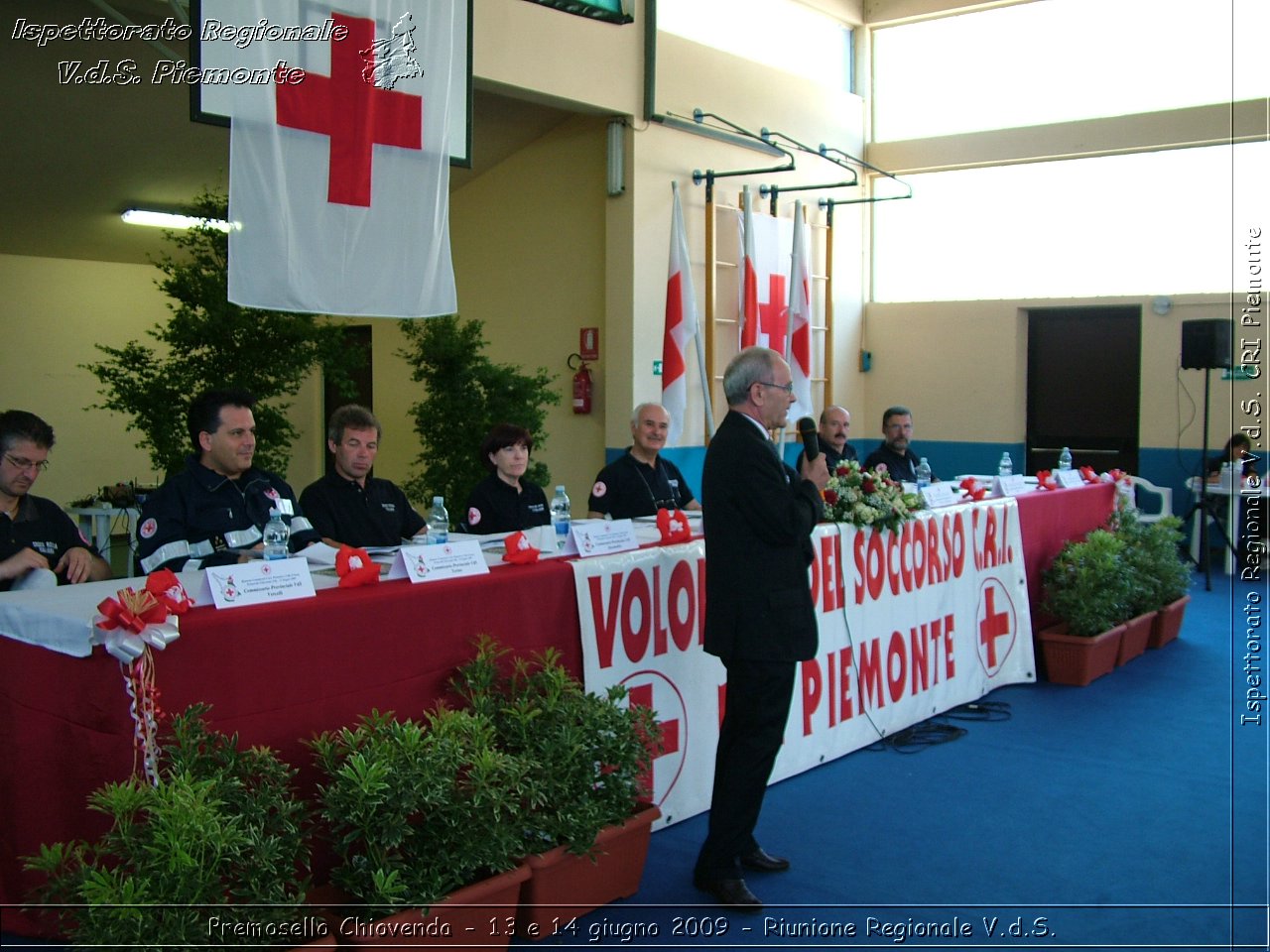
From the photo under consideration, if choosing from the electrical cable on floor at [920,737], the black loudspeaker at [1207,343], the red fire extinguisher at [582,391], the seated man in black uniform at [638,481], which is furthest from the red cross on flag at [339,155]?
the black loudspeaker at [1207,343]

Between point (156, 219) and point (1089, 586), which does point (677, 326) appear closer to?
point (1089, 586)

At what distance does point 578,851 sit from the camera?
265 cm

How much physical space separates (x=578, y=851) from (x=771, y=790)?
4.11 feet

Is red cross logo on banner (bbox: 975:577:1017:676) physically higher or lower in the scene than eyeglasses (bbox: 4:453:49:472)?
lower

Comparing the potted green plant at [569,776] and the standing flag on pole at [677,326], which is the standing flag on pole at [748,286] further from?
the potted green plant at [569,776]

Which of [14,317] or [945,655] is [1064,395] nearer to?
[945,655]

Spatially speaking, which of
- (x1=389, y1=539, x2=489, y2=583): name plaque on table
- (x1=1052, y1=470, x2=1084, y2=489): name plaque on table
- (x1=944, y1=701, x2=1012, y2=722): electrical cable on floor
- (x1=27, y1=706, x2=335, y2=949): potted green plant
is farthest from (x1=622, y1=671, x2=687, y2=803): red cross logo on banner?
(x1=1052, y1=470, x2=1084, y2=489): name plaque on table

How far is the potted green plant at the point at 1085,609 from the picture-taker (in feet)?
16.9

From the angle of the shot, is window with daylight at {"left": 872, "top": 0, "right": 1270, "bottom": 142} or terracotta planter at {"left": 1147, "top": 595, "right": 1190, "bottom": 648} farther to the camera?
window with daylight at {"left": 872, "top": 0, "right": 1270, "bottom": 142}

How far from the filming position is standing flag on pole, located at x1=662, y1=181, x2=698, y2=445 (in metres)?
7.76

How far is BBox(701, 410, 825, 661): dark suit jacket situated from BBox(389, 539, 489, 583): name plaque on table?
2.03 ft

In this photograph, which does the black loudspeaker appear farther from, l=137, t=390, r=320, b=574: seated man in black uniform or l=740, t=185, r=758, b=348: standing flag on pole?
l=137, t=390, r=320, b=574: seated man in black uniform

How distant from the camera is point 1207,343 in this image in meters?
7.67

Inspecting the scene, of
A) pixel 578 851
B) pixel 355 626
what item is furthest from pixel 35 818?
pixel 578 851
